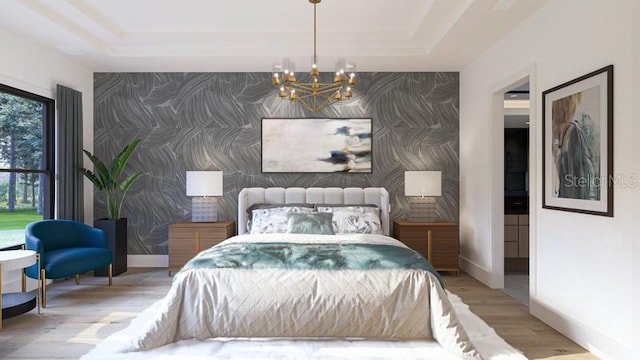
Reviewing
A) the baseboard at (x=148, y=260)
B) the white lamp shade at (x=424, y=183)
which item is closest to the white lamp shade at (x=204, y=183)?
the baseboard at (x=148, y=260)

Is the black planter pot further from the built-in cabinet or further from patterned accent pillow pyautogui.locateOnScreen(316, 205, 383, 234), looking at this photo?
the built-in cabinet

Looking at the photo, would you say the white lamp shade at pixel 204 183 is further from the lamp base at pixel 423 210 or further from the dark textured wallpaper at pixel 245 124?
the lamp base at pixel 423 210

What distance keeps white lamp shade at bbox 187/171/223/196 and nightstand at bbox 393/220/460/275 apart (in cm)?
253

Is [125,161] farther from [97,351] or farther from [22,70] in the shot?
[97,351]

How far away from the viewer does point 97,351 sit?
10.0 ft

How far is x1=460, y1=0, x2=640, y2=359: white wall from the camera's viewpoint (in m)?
2.74

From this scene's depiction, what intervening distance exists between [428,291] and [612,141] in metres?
1.64

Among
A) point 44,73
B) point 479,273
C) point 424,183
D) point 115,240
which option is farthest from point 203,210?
point 479,273


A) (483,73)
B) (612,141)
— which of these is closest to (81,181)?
(483,73)

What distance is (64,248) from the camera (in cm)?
483

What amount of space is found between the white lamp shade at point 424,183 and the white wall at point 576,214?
710mm

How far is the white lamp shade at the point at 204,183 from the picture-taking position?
5582 millimetres

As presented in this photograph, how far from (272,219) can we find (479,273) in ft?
8.75

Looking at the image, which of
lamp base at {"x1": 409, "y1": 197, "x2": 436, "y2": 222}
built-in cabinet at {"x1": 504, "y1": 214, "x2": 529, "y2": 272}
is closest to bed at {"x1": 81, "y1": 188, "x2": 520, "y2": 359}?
lamp base at {"x1": 409, "y1": 197, "x2": 436, "y2": 222}
